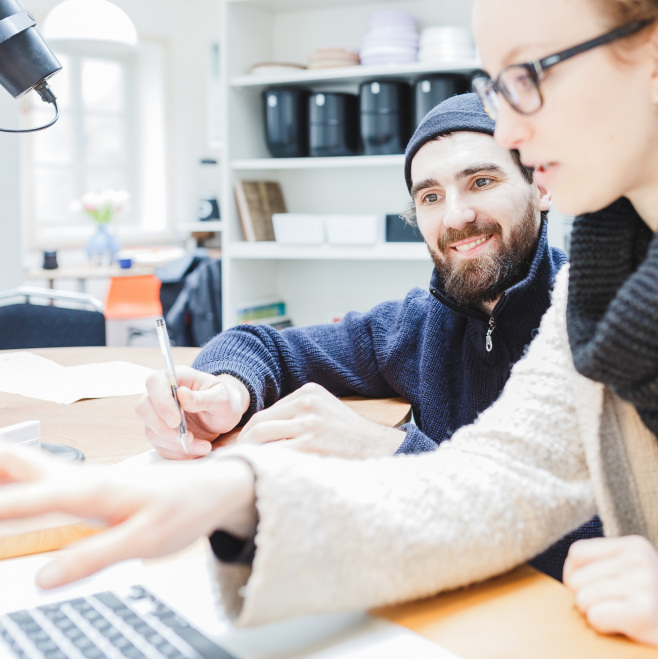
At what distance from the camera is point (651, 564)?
61 centimetres

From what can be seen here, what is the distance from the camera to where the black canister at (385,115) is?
3.08m

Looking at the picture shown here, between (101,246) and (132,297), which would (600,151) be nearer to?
(132,297)

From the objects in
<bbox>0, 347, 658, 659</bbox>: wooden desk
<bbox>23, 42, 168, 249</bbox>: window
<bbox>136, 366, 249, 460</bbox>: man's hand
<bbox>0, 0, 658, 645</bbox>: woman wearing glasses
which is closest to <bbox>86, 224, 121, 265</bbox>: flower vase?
<bbox>23, 42, 168, 249</bbox>: window

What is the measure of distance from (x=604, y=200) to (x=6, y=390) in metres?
1.17

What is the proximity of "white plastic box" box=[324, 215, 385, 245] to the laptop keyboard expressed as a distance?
267cm

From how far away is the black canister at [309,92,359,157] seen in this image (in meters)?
3.19

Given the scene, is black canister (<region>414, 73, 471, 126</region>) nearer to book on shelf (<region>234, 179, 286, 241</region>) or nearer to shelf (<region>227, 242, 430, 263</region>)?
shelf (<region>227, 242, 430, 263</region>)

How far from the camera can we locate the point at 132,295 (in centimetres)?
486

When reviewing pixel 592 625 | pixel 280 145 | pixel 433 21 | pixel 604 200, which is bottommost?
pixel 592 625

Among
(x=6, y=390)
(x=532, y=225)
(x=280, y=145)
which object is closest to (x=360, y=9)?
(x=280, y=145)

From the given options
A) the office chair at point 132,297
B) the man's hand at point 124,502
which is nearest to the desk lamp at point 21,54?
the man's hand at point 124,502

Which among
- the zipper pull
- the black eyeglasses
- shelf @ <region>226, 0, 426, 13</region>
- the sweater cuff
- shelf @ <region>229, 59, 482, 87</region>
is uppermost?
shelf @ <region>226, 0, 426, 13</region>

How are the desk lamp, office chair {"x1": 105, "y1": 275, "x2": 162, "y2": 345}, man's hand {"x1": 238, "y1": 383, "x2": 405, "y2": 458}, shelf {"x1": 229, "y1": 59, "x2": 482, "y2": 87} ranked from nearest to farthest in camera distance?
man's hand {"x1": 238, "y1": 383, "x2": 405, "y2": 458} < the desk lamp < shelf {"x1": 229, "y1": 59, "x2": 482, "y2": 87} < office chair {"x1": 105, "y1": 275, "x2": 162, "y2": 345}

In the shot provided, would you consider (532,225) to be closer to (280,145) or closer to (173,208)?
(280,145)
